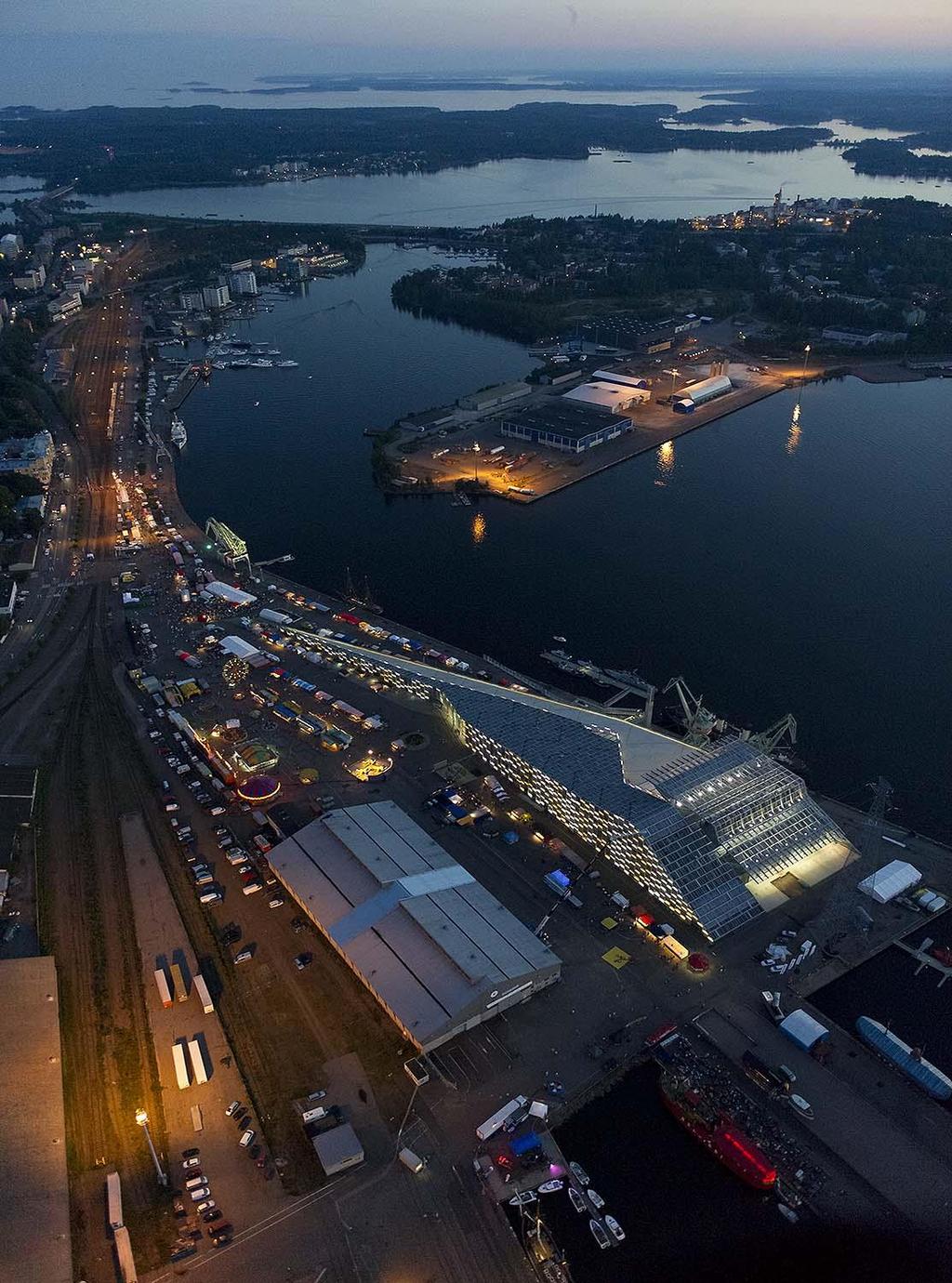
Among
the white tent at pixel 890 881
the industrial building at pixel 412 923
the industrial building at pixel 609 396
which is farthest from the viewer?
the industrial building at pixel 609 396

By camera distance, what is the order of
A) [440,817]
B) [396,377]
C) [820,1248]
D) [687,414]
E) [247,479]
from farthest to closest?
[396,377], [687,414], [247,479], [440,817], [820,1248]

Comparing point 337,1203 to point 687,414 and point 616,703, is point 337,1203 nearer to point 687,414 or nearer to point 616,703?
point 616,703

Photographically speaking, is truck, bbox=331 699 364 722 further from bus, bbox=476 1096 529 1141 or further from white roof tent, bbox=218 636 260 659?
bus, bbox=476 1096 529 1141

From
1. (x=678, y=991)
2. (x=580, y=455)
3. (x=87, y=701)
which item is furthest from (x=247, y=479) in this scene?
(x=678, y=991)

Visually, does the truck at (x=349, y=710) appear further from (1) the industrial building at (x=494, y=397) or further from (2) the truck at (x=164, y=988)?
(1) the industrial building at (x=494, y=397)

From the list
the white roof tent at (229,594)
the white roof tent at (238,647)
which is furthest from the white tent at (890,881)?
the white roof tent at (229,594)
